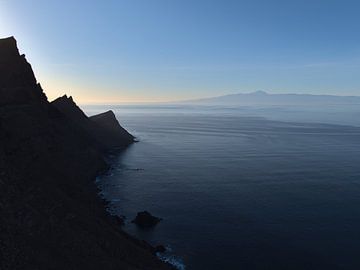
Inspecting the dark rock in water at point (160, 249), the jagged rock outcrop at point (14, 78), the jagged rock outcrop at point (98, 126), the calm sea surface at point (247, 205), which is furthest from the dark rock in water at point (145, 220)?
the jagged rock outcrop at point (98, 126)

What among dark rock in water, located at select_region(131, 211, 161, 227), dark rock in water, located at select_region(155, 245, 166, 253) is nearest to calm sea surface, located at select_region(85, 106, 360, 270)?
dark rock in water, located at select_region(155, 245, 166, 253)

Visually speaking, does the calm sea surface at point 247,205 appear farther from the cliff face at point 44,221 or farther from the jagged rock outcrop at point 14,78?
the jagged rock outcrop at point 14,78

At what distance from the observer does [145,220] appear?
201 ft

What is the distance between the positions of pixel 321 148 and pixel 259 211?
9188 cm

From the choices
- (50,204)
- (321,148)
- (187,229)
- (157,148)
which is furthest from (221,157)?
(50,204)

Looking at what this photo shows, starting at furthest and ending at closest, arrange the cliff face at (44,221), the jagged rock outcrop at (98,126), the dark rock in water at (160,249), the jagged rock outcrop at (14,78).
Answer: the jagged rock outcrop at (98,126) < the jagged rock outcrop at (14,78) < the dark rock in water at (160,249) < the cliff face at (44,221)

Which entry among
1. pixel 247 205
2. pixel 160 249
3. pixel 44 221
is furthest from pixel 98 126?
pixel 44 221

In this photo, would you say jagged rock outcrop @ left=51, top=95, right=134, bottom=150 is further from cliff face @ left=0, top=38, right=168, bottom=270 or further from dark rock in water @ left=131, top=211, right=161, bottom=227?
dark rock in water @ left=131, top=211, right=161, bottom=227

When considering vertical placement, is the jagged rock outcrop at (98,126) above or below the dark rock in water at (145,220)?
above

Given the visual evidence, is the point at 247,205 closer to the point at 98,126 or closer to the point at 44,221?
the point at 44,221

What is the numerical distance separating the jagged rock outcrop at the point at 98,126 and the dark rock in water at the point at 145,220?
74961mm

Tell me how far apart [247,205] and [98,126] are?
108971 millimetres

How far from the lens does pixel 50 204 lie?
43844 mm

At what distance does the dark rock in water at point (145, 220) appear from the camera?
200ft
